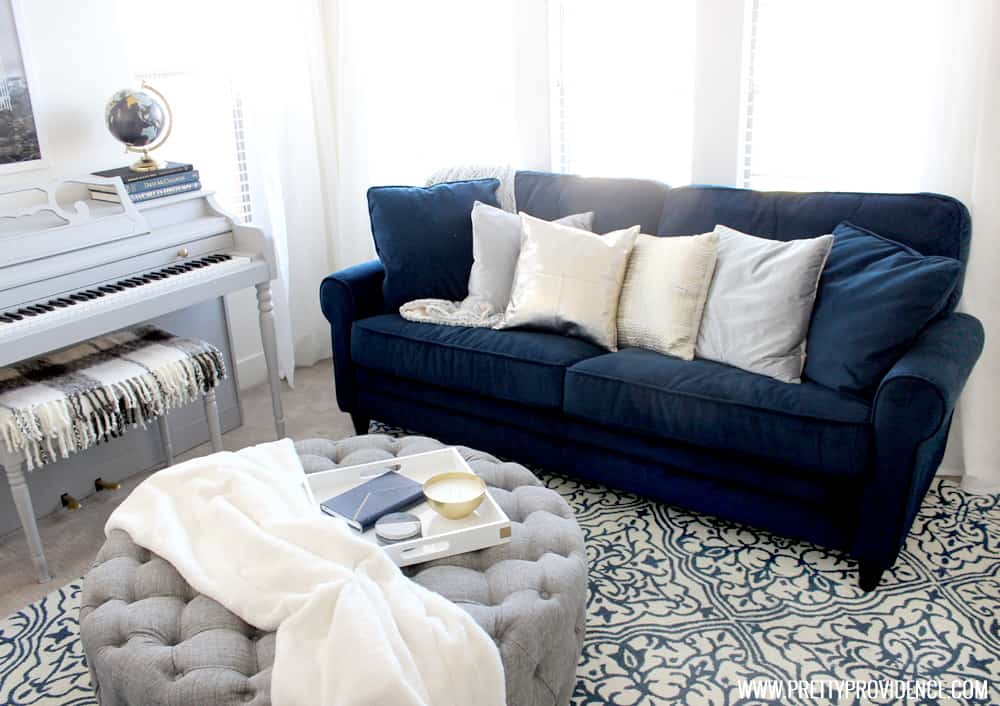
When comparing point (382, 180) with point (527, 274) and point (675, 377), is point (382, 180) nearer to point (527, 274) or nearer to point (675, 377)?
point (527, 274)

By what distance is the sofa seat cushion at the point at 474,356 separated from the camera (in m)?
2.71

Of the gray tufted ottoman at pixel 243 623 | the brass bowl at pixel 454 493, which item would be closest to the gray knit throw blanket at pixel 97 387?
the gray tufted ottoman at pixel 243 623

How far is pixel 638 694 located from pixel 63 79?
2569 mm

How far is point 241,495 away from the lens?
1.89 m

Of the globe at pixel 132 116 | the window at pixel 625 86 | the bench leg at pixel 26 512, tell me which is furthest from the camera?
the window at pixel 625 86

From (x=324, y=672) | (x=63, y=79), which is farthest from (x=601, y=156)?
(x=324, y=672)

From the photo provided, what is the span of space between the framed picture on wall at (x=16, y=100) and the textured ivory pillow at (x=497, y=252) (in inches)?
57.4

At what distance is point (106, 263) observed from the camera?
2727 millimetres

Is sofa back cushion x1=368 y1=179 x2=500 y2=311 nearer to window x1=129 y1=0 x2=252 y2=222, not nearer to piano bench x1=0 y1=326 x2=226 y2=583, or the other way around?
window x1=129 y1=0 x2=252 y2=222

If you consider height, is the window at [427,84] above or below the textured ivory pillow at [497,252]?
above

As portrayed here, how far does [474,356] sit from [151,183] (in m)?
1.22

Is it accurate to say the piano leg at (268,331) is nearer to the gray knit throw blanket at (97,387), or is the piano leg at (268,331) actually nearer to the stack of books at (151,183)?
the gray knit throw blanket at (97,387)

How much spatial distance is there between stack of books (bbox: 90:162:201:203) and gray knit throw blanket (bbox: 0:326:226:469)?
1.43 feet

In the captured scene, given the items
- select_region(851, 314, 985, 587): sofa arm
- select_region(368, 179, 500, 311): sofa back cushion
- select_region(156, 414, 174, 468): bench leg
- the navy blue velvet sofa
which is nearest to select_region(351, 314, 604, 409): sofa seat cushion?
the navy blue velvet sofa
